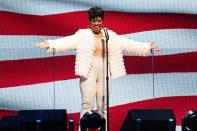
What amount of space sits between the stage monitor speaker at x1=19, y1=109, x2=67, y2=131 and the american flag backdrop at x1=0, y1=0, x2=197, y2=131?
0.99 meters

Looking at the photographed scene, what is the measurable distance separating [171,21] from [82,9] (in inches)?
28.6

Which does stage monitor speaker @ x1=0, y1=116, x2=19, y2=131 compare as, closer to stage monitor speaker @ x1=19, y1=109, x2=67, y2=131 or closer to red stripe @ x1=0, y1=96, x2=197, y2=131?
stage monitor speaker @ x1=19, y1=109, x2=67, y2=131

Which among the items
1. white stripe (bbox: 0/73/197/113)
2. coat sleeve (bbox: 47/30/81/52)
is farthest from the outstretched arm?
white stripe (bbox: 0/73/197/113)

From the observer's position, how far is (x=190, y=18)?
201 inches

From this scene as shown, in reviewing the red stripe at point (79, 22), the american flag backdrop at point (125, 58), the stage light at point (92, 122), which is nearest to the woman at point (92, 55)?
the stage light at point (92, 122)

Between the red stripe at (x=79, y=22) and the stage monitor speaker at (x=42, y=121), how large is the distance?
1154 mm

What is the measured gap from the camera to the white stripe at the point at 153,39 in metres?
4.83

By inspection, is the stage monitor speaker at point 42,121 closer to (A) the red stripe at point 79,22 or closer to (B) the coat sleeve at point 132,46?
(B) the coat sleeve at point 132,46

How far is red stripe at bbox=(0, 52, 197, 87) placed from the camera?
4.85 metres

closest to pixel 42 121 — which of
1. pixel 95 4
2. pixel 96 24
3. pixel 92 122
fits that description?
pixel 92 122

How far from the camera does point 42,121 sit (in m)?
3.73

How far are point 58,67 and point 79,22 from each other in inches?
15.6

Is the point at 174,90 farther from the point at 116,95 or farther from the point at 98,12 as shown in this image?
the point at 98,12

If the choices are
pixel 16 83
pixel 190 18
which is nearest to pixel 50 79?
pixel 16 83
